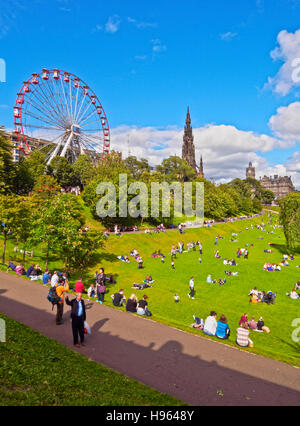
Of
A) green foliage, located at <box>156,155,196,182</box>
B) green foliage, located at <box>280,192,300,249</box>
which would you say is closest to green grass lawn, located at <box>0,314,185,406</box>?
green foliage, located at <box>280,192,300,249</box>

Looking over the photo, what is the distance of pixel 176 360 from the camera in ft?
24.9

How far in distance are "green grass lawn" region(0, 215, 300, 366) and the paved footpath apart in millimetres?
1105

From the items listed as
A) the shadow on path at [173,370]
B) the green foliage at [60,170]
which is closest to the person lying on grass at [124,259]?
the shadow on path at [173,370]

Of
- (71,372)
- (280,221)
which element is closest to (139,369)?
(71,372)

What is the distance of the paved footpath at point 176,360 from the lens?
6.20 meters

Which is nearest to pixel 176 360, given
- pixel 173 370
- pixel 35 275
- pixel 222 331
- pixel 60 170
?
pixel 173 370

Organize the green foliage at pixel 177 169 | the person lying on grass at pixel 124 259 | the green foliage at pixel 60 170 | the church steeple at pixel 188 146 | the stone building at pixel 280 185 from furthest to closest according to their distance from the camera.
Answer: the stone building at pixel 280 185 → the church steeple at pixel 188 146 → the green foliage at pixel 177 169 → the green foliage at pixel 60 170 → the person lying on grass at pixel 124 259

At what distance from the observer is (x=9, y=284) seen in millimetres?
14289

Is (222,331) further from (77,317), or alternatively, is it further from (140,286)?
(140,286)

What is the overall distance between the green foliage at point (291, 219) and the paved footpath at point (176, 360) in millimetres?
30501

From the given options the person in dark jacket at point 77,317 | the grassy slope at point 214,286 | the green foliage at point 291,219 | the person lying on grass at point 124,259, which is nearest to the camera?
the person in dark jacket at point 77,317

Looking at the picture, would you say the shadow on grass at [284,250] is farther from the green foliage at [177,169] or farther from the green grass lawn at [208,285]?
the green foliage at [177,169]

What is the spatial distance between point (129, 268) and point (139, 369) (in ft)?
61.6
